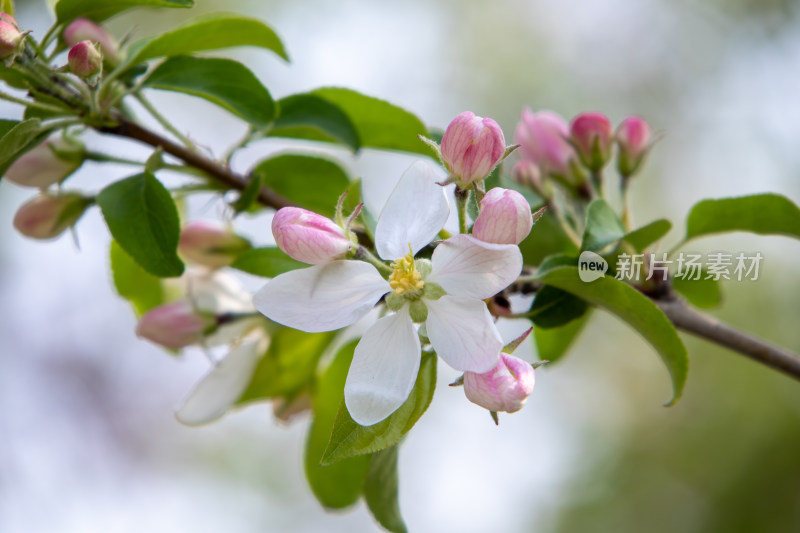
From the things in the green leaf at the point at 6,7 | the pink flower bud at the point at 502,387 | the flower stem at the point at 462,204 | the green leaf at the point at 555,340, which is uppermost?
the green leaf at the point at 6,7

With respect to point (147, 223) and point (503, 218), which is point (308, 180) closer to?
point (147, 223)

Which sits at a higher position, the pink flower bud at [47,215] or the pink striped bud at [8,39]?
the pink striped bud at [8,39]

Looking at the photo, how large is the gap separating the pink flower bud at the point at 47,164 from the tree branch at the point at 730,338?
689mm

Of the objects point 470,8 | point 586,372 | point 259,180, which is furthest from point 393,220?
point 470,8

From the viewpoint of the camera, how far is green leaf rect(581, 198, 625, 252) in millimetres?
720

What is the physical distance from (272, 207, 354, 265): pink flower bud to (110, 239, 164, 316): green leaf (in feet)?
1.64

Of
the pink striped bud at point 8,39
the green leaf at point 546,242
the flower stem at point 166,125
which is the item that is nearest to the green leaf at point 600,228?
the green leaf at point 546,242

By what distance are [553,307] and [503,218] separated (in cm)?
23

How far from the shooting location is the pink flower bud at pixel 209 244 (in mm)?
956

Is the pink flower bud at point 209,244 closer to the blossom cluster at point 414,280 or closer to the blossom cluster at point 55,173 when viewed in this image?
the blossom cluster at point 55,173

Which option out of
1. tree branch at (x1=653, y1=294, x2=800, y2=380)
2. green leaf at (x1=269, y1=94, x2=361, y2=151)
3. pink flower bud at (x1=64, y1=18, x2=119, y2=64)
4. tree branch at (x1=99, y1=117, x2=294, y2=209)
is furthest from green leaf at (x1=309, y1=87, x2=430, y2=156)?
tree branch at (x1=653, y1=294, x2=800, y2=380)

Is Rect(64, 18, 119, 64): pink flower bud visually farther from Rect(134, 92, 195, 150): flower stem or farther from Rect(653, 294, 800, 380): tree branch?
Rect(653, 294, 800, 380): tree branch

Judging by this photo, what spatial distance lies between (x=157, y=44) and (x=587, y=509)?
14.4 ft

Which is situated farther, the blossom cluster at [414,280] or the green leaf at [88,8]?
the green leaf at [88,8]
